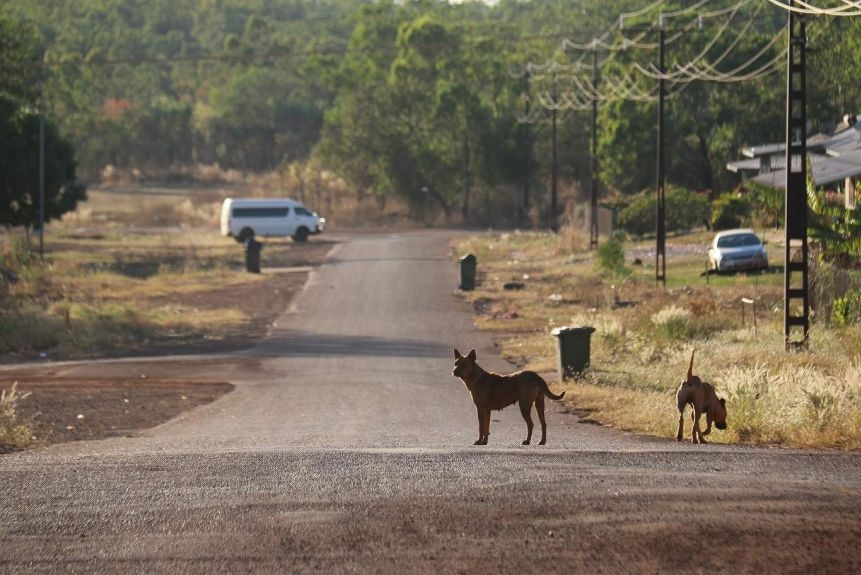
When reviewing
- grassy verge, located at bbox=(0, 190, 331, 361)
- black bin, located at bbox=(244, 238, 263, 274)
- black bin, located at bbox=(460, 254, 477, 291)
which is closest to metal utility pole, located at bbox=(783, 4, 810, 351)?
grassy verge, located at bbox=(0, 190, 331, 361)

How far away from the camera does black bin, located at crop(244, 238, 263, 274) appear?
53.7m

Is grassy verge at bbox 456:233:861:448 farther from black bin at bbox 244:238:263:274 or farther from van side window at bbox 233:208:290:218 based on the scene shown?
van side window at bbox 233:208:290:218

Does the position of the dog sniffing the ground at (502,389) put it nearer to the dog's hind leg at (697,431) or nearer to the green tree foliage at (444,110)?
the dog's hind leg at (697,431)

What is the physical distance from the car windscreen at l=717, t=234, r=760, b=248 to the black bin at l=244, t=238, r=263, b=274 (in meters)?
17.8

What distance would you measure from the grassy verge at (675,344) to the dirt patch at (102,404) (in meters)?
6.68

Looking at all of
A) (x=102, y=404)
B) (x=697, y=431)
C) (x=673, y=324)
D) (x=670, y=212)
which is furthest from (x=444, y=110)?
(x=697, y=431)

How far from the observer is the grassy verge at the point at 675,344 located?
54.3 ft

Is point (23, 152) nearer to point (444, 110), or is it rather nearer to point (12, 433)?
point (444, 110)

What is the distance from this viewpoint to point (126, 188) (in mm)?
114688

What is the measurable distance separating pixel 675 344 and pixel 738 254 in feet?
56.0

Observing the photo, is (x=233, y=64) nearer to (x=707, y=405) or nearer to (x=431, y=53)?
(x=431, y=53)

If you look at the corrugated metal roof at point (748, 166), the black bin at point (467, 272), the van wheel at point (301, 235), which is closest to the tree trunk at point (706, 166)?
the corrugated metal roof at point (748, 166)

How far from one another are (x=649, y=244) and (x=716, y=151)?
1355cm

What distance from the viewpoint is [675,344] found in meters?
28.8
